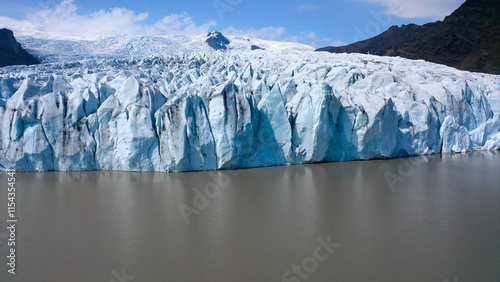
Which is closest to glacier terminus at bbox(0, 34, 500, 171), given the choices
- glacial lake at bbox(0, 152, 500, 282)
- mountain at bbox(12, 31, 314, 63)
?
glacial lake at bbox(0, 152, 500, 282)

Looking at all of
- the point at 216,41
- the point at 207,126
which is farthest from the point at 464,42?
the point at 207,126

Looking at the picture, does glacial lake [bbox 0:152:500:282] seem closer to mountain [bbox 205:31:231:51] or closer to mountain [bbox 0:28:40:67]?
mountain [bbox 0:28:40:67]

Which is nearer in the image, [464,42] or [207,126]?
[207,126]

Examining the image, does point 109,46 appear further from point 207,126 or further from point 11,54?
point 207,126

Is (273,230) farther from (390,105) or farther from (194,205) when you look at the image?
(390,105)

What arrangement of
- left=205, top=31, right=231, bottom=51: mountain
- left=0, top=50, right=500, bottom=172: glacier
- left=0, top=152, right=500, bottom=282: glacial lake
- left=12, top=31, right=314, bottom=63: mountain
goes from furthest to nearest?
left=205, top=31, right=231, bottom=51: mountain → left=12, top=31, right=314, bottom=63: mountain → left=0, top=50, right=500, bottom=172: glacier → left=0, top=152, right=500, bottom=282: glacial lake

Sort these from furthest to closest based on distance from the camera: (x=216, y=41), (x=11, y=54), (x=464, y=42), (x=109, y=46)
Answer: (x=216, y=41), (x=464, y=42), (x=109, y=46), (x=11, y=54)
